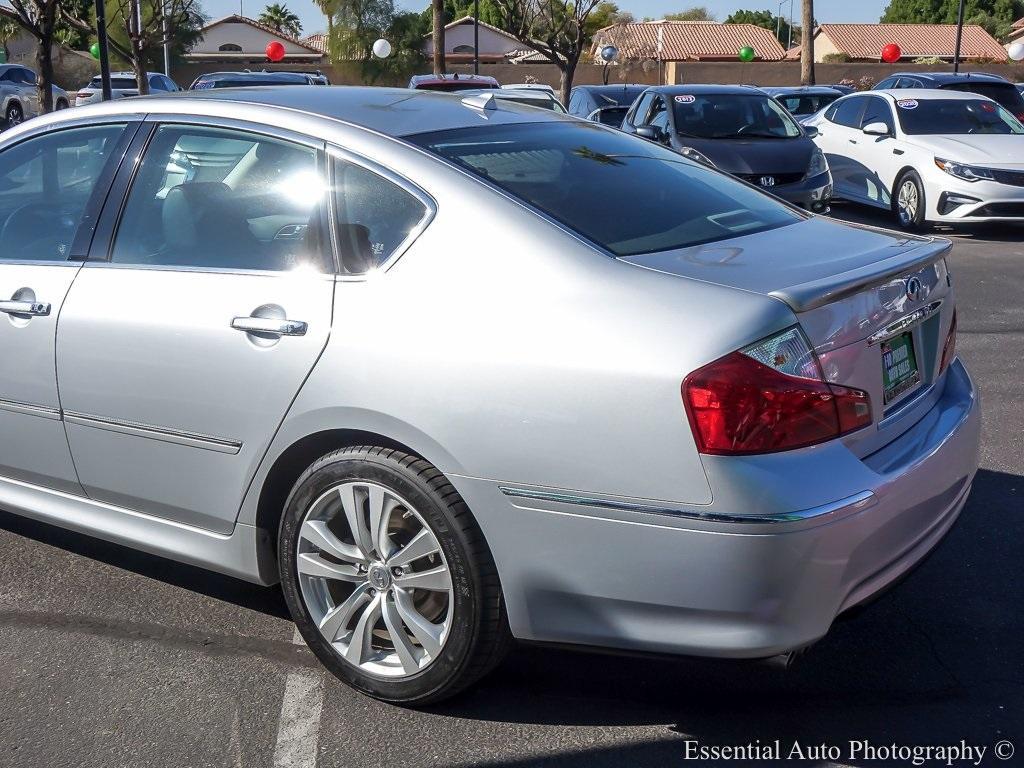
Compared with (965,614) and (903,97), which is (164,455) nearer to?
(965,614)

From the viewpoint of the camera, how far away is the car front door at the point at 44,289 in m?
3.69

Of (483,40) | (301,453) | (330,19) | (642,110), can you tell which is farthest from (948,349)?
(483,40)

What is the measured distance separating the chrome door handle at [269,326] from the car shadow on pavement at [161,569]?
1073 millimetres

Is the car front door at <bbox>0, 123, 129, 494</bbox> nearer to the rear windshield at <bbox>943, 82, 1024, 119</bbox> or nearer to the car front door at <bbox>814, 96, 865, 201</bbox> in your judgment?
the car front door at <bbox>814, 96, 865, 201</bbox>

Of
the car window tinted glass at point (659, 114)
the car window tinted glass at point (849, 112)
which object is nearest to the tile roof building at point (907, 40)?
the car window tinted glass at point (849, 112)

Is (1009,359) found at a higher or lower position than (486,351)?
lower

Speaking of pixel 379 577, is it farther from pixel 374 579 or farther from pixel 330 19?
pixel 330 19

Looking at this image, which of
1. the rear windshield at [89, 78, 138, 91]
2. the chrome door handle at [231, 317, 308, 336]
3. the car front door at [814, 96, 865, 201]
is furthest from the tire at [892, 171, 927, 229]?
the rear windshield at [89, 78, 138, 91]

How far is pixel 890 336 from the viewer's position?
301 cm

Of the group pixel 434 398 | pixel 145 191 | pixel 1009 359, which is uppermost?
pixel 145 191

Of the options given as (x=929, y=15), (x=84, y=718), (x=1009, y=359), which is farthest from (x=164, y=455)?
(x=929, y=15)

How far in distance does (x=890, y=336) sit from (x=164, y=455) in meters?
2.06

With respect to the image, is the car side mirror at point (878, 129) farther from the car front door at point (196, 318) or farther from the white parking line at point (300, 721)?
the white parking line at point (300, 721)

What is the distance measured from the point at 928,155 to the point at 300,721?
1077cm
